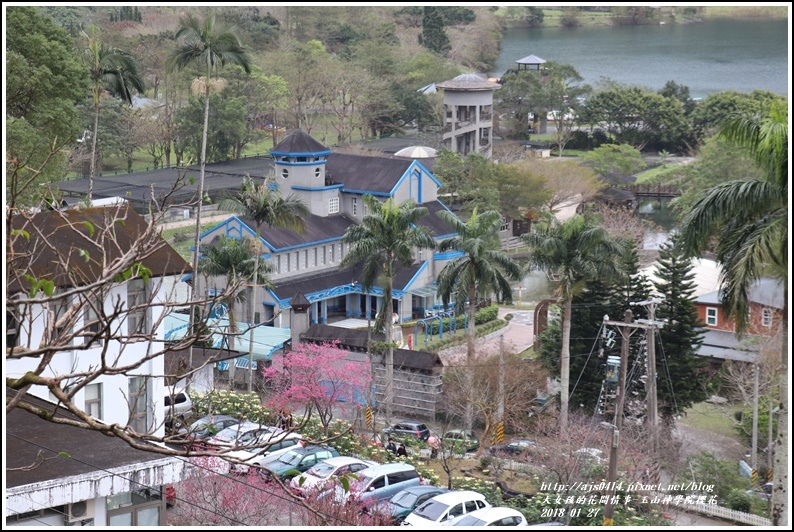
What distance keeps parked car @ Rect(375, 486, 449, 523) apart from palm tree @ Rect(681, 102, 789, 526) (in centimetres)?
787

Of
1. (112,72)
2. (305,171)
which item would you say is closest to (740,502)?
(112,72)

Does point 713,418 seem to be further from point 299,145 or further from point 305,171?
point 299,145

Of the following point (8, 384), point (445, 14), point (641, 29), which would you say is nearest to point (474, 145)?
point (445, 14)

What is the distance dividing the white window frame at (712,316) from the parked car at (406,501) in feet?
43.8

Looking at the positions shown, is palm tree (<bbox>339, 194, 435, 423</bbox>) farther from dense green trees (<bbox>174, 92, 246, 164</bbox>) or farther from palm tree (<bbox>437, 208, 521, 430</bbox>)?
dense green trees (<bbox>174, 92, 246, 164</bbox>)

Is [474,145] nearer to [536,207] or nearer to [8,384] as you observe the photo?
[536,207]

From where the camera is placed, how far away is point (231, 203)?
2947 centimetres

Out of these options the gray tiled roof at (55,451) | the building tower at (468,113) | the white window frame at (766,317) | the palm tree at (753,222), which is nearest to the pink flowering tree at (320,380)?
the white window frame at (766,317)

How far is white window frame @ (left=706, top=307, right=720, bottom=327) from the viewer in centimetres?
3150

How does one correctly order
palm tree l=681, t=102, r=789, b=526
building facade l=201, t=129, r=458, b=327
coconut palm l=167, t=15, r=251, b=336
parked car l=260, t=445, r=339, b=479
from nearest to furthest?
palm tree l=681, t=102, r=789, b=526 < parked car l=260, t=445, r=339, b=479 < coconut palm l=167, t=15, r=251, b=336 < building facade l=201, t=129, r=458, b=327

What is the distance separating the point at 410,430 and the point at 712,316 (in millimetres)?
10272

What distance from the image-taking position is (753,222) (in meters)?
13.3

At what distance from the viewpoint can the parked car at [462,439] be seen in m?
25.3

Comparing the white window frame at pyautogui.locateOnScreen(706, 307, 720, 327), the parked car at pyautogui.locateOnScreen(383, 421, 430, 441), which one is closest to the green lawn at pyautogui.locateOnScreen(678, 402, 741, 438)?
the white window frame at pyautogui.locateOnScreen(706, 307, 720, 327)
